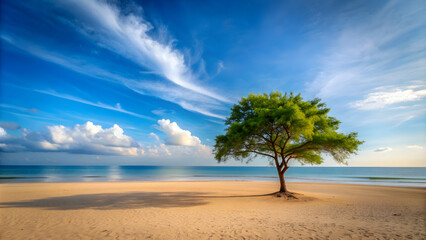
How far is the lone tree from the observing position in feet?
51.4

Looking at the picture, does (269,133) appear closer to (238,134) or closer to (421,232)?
(238,134)

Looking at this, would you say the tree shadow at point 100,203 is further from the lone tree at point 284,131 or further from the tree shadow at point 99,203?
the lone tree at point 284,131

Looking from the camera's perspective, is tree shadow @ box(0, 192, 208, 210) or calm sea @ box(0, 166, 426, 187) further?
calm sea @ box(0, 166, 426, 187)

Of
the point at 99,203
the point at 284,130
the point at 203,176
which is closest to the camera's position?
the point at 99,203

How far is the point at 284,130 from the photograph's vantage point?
17.3 metres

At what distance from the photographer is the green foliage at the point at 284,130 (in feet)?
51.4

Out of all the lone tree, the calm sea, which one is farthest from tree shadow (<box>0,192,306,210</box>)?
the calm sea

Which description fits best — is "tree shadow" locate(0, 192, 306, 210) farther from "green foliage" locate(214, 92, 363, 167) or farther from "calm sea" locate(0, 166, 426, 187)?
"calm sea" locate(0, 166, 426, 187)

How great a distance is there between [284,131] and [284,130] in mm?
367

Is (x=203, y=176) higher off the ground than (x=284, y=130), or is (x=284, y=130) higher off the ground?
(x=284, y=130)

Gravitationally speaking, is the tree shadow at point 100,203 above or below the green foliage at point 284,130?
below

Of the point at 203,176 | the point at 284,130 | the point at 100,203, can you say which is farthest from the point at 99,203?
the point at 203,176

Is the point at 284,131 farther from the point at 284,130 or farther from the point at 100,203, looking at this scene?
the point at 100,203

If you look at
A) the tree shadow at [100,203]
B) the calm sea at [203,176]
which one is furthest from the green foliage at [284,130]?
the calm sea at [203,176]
